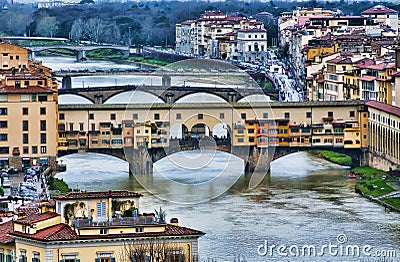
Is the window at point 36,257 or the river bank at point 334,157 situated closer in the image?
the window at point 36,257

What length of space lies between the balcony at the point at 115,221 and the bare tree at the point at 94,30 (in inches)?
2521

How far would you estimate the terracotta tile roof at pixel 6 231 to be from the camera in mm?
14266

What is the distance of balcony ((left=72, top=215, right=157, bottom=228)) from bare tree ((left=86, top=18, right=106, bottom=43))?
210 ft

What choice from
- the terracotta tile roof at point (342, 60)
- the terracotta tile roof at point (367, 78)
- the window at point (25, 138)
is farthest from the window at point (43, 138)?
the terracotta tile roof at point (342, 60)

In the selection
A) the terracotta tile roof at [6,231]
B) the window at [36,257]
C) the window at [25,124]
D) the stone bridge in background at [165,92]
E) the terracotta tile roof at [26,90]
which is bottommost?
the window at [36,257]

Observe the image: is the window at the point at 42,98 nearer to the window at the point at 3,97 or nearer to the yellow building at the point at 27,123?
the yellow building at the point at 27,123

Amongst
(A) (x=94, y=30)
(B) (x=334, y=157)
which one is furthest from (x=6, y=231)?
(A) (x=94, y=30)

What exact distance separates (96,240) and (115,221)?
341 mm

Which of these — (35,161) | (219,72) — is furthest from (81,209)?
(219,72)

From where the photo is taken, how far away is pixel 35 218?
14266mm

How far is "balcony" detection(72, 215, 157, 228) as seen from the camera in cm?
1409

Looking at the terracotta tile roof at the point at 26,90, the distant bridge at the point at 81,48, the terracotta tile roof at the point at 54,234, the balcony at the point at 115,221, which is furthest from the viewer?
the distant bridge at the point at 81,48

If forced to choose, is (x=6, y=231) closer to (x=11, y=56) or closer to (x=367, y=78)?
(x=367, y=78)

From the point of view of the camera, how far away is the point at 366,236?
68.2ft
